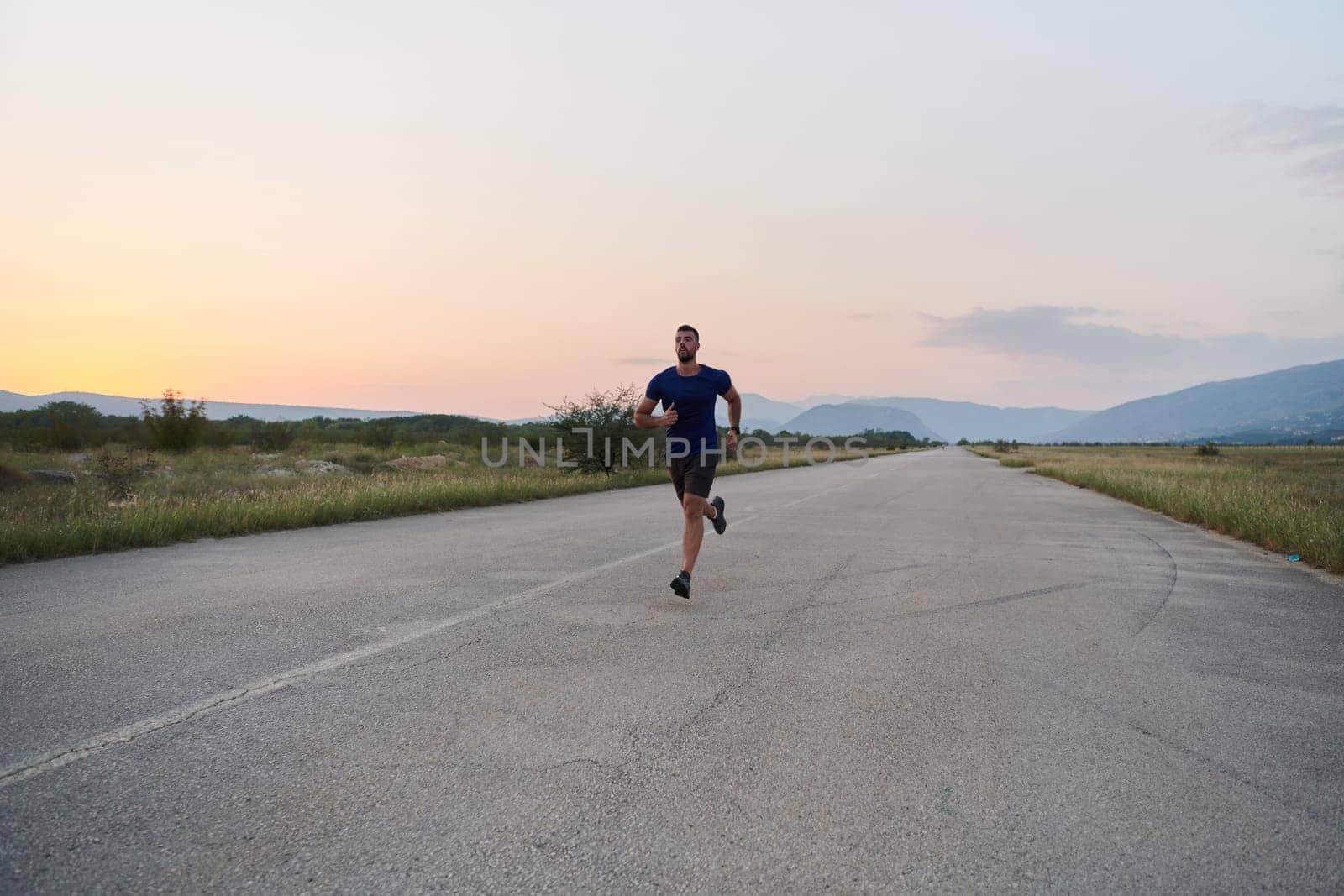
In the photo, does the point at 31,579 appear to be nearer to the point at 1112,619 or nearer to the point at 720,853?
the point at 720,853

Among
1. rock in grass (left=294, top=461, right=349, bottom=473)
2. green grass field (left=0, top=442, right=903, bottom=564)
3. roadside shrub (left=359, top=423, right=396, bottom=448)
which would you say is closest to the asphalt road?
green grass field (left=0, top=442, right=903, bottom=564)

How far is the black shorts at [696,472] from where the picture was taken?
6.59 metres

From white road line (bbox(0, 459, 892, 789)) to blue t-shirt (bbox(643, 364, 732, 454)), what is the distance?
183 cm

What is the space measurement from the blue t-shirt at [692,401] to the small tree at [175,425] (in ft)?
118

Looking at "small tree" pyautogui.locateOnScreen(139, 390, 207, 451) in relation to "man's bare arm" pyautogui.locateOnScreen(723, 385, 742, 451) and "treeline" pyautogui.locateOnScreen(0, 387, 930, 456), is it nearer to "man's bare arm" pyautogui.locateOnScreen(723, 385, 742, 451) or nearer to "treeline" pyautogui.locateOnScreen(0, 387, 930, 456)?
"treeline" pyautogui.locateOnScreen(0, 387, 930, 456)

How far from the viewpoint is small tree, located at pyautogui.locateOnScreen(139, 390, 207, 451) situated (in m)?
35.0

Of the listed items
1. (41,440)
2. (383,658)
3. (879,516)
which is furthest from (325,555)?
(41,440)

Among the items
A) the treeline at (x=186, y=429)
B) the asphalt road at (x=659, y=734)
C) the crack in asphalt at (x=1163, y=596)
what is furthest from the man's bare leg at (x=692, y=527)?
the treeline at (x=186, y=429)

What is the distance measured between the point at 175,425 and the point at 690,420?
3648cm

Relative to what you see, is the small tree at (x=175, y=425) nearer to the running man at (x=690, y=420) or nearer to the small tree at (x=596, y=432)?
the small tree at (x=596, y=432)

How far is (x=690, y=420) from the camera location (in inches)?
262

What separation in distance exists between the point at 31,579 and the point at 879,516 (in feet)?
37.0

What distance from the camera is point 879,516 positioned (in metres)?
13.5

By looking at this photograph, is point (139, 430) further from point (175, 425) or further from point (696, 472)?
point (696, 472)
